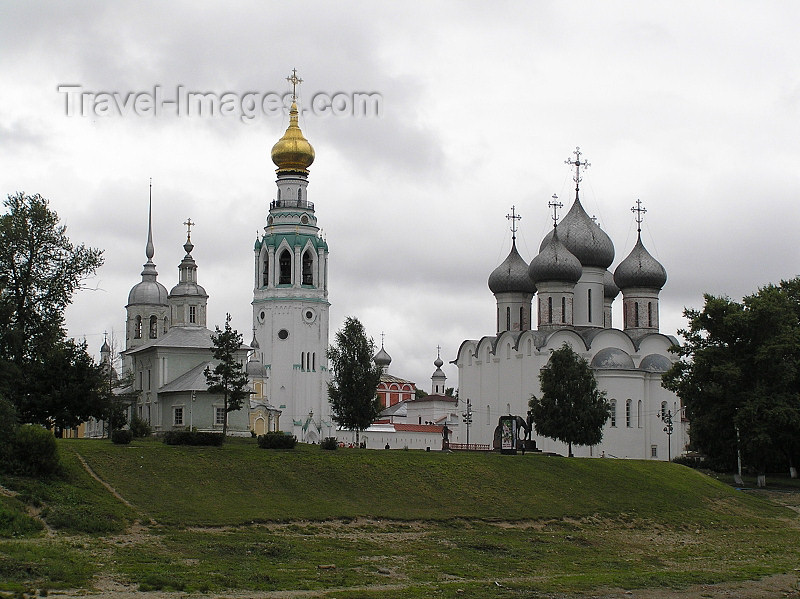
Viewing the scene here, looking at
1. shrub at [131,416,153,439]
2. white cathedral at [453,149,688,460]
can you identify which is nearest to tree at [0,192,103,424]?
shrub at [131,416,153,439]

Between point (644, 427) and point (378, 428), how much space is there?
90.9ft

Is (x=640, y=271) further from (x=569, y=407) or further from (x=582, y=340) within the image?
(x=569, y=407)

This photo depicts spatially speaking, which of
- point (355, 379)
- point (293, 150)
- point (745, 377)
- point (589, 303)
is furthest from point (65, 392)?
point (293, 150)

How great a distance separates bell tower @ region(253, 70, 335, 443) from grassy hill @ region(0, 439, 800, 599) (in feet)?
132

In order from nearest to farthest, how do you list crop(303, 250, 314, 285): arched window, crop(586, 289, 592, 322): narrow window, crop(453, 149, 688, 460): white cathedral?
1. crop(453, 149, 688, 460): white cathedral
2. crop(586, 289, 592, 322): narrow window
3. crop(303, 250, 314, 285): arched window

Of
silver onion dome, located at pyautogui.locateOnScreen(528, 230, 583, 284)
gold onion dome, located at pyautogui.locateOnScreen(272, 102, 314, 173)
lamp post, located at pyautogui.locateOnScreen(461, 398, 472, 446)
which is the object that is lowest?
lamp post, located at pyautogui.locateOnScreen(461, 398, 472, 446)

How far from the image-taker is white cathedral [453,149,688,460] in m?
68.7

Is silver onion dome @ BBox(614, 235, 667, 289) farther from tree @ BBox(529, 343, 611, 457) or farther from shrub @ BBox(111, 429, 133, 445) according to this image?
shrub @ BBox(111, 429, 133, 445)

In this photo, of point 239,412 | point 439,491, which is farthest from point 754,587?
point 239,412

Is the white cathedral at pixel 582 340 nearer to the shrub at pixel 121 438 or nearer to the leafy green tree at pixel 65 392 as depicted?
the leafy green tree at pixel 65 392

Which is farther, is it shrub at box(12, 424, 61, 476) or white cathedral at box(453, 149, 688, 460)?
white cathedral at box(453, 149, 688, 460)

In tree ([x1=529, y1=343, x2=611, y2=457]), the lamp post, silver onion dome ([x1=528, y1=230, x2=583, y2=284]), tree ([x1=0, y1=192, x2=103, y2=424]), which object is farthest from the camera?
silver onion dome ([x1=528, y1=230, x2=583, y2=284])

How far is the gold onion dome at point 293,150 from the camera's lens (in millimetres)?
88312

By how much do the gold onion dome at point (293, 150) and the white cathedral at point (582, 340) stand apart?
19.1 meters
